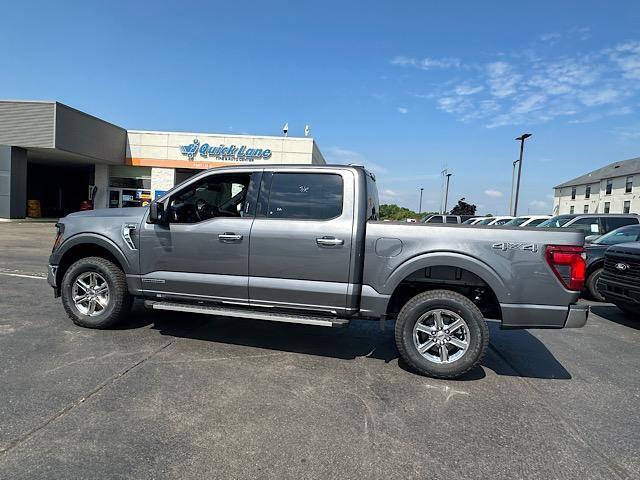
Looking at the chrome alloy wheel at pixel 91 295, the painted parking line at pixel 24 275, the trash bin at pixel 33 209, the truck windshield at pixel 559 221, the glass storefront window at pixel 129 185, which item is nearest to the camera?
the chrome alloy wheel at pixel 91 295

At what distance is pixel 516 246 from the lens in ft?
12.9

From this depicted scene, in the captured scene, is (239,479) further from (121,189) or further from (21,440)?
(121,189)

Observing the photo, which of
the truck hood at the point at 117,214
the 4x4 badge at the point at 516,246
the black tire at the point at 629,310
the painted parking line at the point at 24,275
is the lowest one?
the painted parking line at the point at 24,275

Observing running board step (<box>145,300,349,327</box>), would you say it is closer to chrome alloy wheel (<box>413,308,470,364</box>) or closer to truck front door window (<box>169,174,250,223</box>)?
chrome alloy wheel (<box>413,308,470,364</box>)

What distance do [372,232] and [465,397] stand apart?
1.76m

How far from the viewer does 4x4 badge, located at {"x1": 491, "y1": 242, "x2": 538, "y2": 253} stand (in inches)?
154

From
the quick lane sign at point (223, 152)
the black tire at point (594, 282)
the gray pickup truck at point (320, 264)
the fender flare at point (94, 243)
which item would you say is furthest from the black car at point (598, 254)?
the quick lane sign at point (223, 152)

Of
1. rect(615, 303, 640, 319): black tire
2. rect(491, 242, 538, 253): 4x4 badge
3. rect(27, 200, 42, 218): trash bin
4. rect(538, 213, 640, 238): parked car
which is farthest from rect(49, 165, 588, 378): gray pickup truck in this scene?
rect(27, 200, 42, 218): trash bin

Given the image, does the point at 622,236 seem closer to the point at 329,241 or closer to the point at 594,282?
the point at 594,282

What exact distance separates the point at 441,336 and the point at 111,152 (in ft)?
87.4

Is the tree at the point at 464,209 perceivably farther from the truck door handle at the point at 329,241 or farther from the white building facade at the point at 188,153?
the truck door handle at the point at 329,241

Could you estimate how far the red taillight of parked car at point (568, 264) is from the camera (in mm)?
3859

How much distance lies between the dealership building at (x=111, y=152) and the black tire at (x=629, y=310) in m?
20.4

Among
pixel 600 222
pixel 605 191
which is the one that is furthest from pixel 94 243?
pixel 605 191
